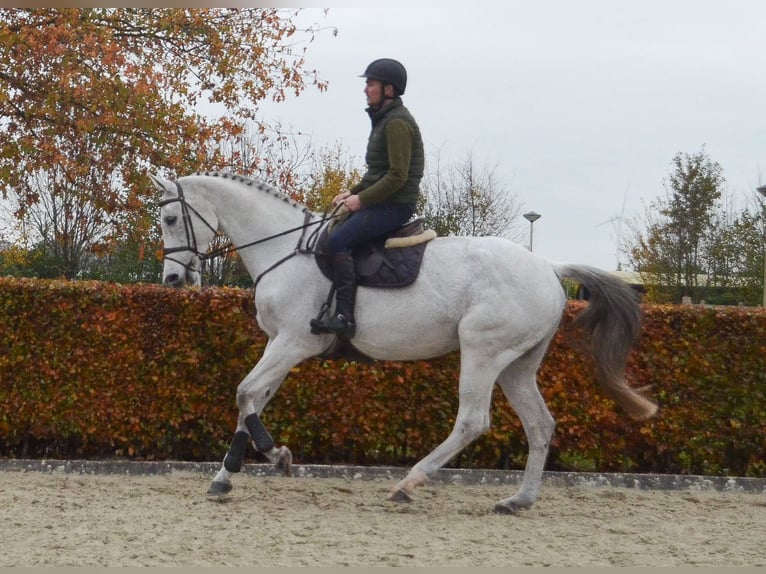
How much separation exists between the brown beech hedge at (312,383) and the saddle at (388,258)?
1.82 meters

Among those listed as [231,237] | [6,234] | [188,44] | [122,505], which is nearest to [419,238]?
[231,237]

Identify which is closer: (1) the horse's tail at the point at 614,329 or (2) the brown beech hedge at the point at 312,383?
(1) the horse's tail at the point at 614,329

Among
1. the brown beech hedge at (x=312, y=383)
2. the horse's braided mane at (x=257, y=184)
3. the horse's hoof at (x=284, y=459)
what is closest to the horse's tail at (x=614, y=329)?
the brown beech hedge at (x=312, y=383)

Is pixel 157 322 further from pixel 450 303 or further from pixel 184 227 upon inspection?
pixel 450 303

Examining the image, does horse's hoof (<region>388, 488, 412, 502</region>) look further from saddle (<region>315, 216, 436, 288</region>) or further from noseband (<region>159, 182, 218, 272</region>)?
noseband (<region>159, 182, 218, 272</region>)

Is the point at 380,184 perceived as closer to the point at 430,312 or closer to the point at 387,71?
the point at 387,71

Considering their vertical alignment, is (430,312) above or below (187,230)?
below

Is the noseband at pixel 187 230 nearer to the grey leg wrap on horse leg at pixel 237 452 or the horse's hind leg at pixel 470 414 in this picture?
the grey leg wrap on horse leg at pixel 237 452

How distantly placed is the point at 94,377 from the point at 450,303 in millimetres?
3663

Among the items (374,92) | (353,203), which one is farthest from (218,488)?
(374,92)

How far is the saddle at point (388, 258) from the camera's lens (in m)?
7.00

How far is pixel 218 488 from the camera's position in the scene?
7.11m

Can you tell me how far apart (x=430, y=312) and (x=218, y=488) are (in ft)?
6.57

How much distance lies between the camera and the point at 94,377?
8.83 meters
